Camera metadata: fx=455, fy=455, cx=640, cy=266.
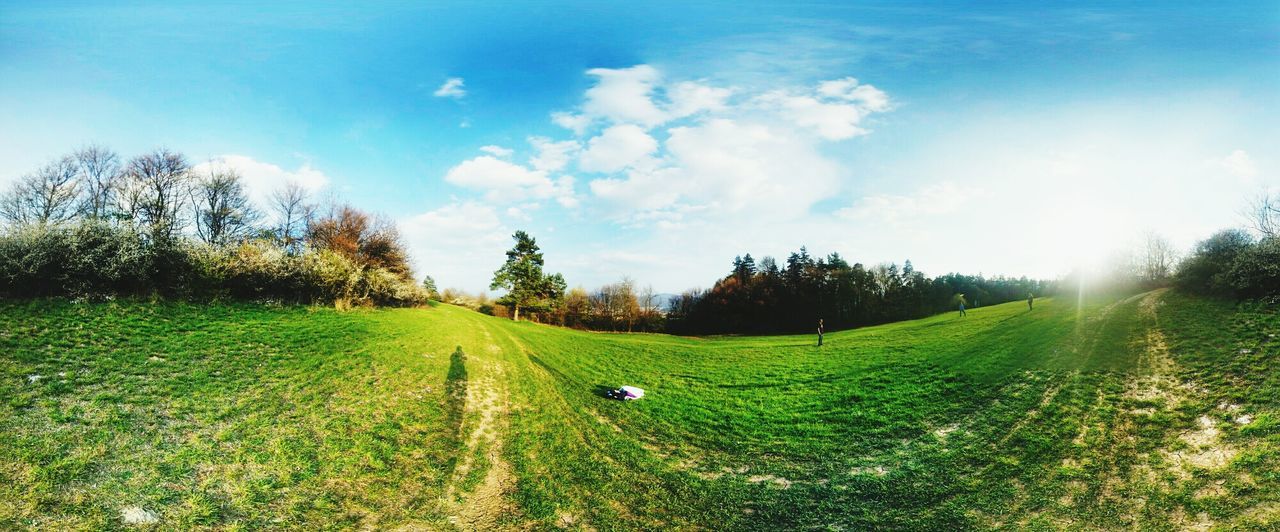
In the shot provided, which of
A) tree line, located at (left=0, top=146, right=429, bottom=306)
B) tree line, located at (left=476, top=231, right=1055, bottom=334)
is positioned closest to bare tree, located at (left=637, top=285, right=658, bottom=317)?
tree line, located at (left=476, top=231, right=1055, bottom=334)

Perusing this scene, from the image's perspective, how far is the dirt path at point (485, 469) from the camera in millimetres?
7000

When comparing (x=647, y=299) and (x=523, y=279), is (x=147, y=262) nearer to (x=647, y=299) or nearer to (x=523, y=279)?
(x=523, y=279)

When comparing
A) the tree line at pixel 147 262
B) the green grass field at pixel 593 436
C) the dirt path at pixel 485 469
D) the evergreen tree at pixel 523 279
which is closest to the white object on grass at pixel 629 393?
the green grass field at pixel 593 436

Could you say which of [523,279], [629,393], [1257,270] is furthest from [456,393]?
[523,279]

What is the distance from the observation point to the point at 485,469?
27.3 feet

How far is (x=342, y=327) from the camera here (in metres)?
15.8

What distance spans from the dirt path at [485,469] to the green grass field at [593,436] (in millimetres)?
45

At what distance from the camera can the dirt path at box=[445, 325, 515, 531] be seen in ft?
23.0

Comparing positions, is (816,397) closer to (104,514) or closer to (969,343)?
(969,343)

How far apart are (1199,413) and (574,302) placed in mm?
49729

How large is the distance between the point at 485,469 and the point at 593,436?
2776mm

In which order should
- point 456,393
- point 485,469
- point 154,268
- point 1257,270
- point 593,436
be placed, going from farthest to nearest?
point 154,268 < point 1257,270 < point 456,393 < point 593,436 < point 485,469

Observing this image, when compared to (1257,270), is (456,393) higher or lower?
lower

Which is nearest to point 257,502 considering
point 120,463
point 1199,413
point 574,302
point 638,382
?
point 120,463
